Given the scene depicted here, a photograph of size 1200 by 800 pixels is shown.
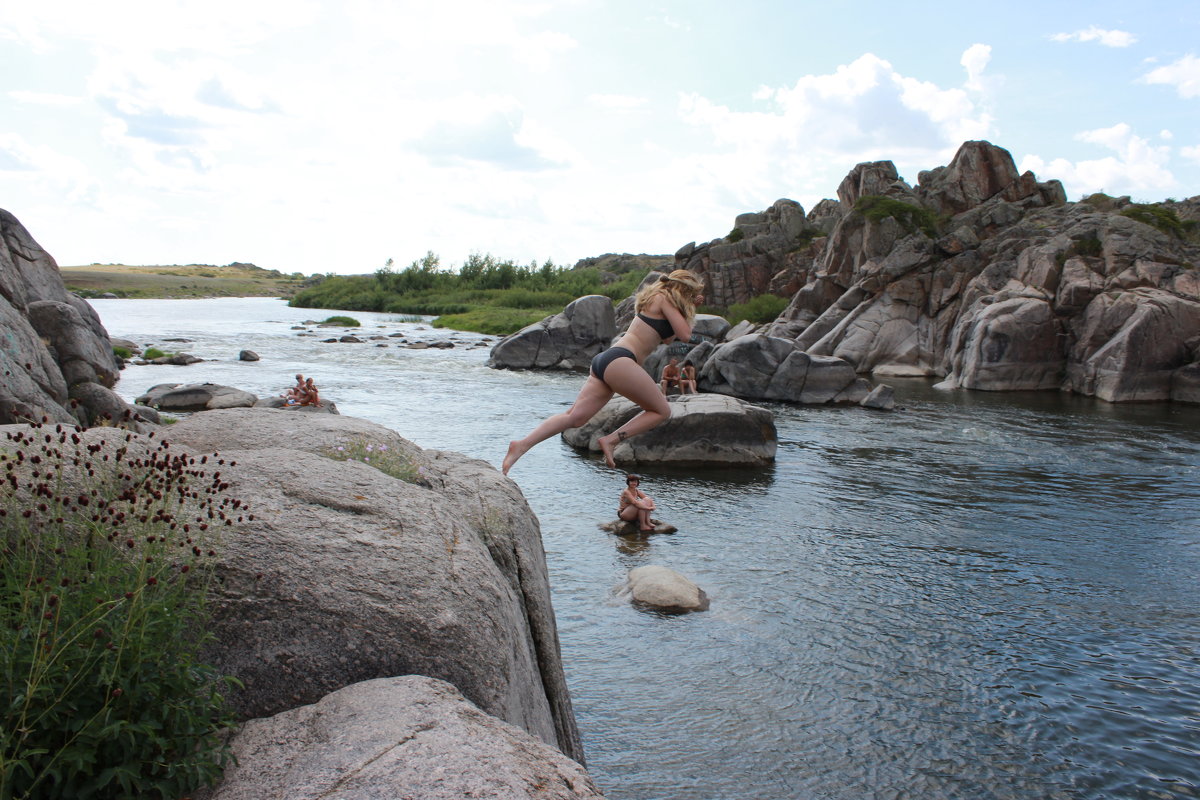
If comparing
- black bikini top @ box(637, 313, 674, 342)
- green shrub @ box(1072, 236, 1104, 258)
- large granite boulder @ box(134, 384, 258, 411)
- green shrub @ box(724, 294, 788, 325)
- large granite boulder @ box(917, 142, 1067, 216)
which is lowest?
large granite boulder @ box(134, 384, 258, 411)

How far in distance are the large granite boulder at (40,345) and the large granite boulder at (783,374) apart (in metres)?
24.6

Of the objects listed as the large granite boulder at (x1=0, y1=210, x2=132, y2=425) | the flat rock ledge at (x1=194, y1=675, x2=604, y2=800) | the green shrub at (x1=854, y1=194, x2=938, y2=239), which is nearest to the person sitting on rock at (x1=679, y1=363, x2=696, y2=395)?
the large granite boulder at (x1=0, y1=210, x2=132, y2=425)

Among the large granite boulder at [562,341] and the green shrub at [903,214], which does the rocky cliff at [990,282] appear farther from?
the large granite boulder at [562,341]

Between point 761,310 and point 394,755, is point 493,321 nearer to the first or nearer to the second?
point 761,310

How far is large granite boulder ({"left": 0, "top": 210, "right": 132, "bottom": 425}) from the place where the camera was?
1266 centimetres

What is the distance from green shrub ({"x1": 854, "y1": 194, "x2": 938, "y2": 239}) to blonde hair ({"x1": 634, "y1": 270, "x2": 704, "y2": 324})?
176ft

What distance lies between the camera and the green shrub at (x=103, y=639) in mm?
3623

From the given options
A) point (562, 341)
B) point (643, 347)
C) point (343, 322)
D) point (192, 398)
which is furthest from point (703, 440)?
point (343, 322)

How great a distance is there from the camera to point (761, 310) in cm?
6681

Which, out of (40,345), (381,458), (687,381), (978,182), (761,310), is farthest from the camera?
(761,310)

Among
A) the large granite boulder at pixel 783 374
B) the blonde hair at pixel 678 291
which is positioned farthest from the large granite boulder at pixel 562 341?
the blonde hair at pixel 678 291

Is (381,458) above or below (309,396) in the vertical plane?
above

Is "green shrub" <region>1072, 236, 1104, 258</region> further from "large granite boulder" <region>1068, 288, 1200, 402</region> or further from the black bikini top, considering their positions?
the black bikini top

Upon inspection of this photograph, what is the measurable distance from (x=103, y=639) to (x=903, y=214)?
61.1m
